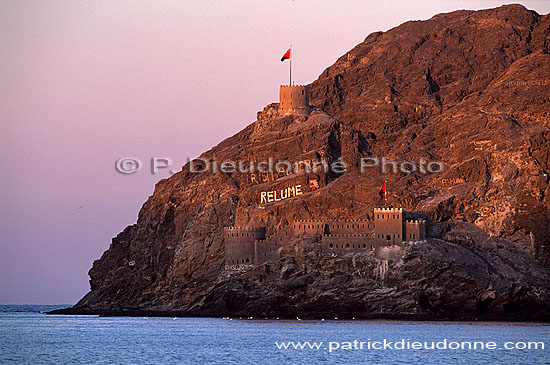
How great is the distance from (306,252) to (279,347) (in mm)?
45961

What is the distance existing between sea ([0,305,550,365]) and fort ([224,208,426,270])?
10447mm

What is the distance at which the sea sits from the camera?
123 m

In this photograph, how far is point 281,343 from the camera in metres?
138

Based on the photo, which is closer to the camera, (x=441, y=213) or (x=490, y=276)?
(x=490, y=276)

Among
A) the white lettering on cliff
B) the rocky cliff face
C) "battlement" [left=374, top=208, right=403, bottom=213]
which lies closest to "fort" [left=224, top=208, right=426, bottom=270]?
"battlement" [left=374, top=208, right=403, bottom=213]

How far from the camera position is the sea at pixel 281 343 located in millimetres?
122750

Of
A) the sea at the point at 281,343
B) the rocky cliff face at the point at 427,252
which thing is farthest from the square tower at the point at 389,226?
the sea at the point at 281,343

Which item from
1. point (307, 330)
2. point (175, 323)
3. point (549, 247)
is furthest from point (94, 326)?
point (549, 247)

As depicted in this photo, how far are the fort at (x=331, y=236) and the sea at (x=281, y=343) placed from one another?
10.4m

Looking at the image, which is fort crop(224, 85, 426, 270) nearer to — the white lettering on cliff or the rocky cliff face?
the rocky cliff face

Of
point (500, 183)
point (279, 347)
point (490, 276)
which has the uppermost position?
point (500, 183)

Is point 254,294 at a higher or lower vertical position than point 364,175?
lower

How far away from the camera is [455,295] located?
17062 cm

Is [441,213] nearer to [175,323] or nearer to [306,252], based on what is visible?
[306,252]
